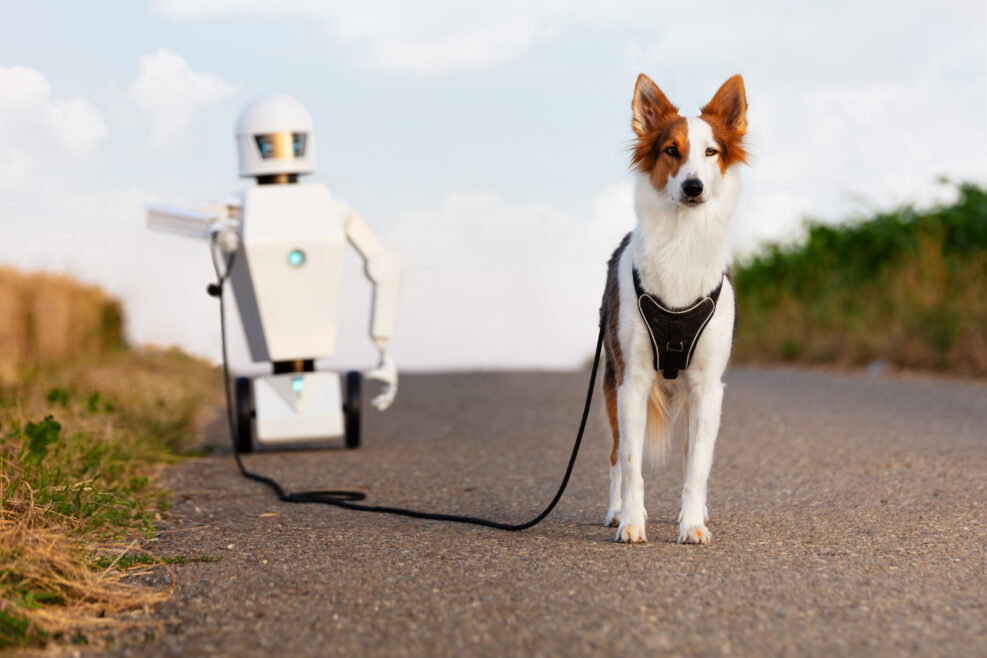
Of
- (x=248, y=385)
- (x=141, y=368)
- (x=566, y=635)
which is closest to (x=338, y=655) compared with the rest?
(x=566, y=635)

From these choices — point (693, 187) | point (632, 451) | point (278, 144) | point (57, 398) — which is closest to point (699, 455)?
point (632, 451)

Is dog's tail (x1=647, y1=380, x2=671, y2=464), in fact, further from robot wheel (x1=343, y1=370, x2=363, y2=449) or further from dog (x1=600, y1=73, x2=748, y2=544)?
robot wheel (x1=343, y1=370, x2=363, y2=449)

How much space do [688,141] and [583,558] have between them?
5.24 feet

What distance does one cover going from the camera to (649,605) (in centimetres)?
299

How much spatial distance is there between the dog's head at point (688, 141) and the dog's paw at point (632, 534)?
1.25 m

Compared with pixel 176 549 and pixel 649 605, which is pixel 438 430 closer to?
pixel 176 549

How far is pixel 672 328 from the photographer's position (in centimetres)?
390

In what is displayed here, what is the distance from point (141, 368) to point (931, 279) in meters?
9.87

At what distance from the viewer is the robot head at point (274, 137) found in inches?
262

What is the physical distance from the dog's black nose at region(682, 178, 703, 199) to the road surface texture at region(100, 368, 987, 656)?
1.33m

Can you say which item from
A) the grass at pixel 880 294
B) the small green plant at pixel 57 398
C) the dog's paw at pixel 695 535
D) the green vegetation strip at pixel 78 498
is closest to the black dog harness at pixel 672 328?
the dog's paw at pixel 695 535

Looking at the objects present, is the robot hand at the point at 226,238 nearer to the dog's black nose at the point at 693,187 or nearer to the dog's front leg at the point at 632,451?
the dog's front leg at the point at 632,451

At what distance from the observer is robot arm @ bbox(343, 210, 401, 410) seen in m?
6.93

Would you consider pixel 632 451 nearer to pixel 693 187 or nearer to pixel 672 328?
pixel 672 328
